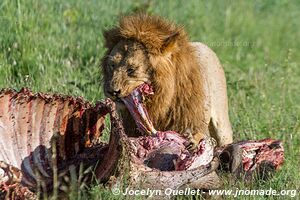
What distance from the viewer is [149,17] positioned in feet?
20.3

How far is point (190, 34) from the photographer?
28.8 ft

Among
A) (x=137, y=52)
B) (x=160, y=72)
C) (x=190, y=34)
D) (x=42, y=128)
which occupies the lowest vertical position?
(x=42, y=128)

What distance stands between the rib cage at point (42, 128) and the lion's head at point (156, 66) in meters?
0.49

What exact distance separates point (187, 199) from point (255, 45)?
19.8 feet

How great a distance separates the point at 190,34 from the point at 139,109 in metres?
2.99

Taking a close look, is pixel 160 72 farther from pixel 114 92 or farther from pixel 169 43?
pixel 114 92

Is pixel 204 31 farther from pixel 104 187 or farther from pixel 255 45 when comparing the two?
pixel 104 187

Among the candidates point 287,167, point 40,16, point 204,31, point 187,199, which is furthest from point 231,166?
point 204,31

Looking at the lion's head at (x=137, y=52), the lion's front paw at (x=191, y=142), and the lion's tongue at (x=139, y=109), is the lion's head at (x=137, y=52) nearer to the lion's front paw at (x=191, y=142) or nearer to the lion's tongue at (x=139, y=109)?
the lion's tongue at (x=139, y=109)

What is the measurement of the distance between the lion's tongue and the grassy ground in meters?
0.76

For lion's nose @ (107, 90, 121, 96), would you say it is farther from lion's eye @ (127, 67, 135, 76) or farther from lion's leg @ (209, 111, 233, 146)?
lion's leg @ (209, 111, 233, 146)

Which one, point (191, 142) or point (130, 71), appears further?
point (130, 71)

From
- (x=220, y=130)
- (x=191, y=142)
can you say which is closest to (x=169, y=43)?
(x=191, y=142)

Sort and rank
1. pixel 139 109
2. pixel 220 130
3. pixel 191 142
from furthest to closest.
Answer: pixel 220 130 < pixel 139 109 < pixel 191 142
